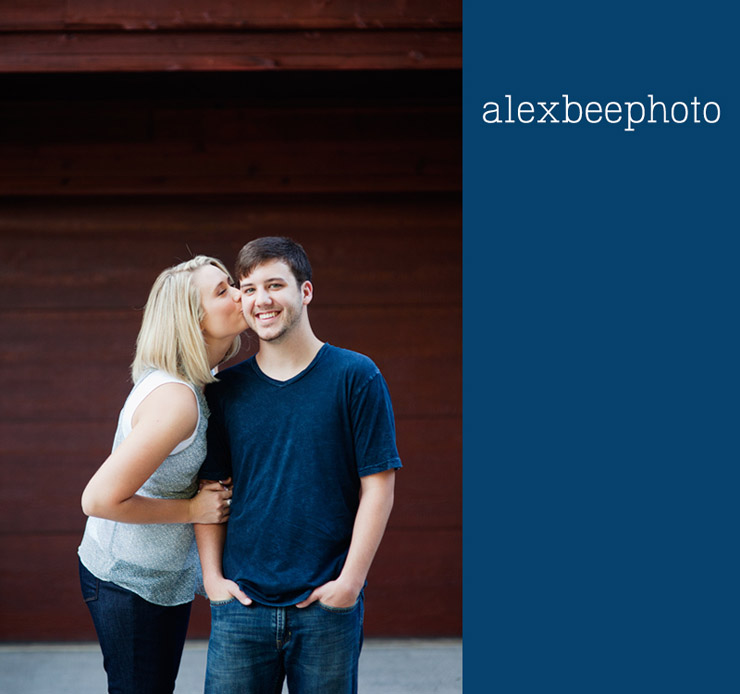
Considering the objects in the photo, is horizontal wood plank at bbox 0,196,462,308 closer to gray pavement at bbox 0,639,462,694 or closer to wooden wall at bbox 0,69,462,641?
wooden wall at bbox 0,69,462,641

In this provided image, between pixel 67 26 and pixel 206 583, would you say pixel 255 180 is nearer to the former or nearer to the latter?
pixel 67 26

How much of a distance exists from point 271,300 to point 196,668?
2552 mm

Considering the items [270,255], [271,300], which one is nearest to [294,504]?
[271,300]

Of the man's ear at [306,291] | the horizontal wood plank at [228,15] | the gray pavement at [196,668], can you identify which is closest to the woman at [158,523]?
the man's ear at [306,291]

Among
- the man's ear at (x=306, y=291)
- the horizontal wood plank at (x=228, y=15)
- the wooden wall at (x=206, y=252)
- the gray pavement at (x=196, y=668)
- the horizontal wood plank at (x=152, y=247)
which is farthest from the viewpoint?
the horizontal wood plank at (x=152, y=247)

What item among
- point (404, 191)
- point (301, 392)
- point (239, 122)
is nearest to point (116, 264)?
point (239, 122)

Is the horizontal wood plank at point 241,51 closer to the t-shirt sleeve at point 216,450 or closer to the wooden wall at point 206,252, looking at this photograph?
the wooden wall at point 206,252

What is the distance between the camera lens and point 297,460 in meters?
2.04

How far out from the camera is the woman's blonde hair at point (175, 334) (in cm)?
212

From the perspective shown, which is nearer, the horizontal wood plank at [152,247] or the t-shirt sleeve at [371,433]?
the t-shirt sleeve at [371,433]

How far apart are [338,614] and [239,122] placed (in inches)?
111

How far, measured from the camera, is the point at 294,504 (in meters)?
2.04

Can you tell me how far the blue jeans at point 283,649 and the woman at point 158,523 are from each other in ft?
0.58

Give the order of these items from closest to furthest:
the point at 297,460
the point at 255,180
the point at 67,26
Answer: the point at 297,460 < the point at 67,26 < the point at 255,180
